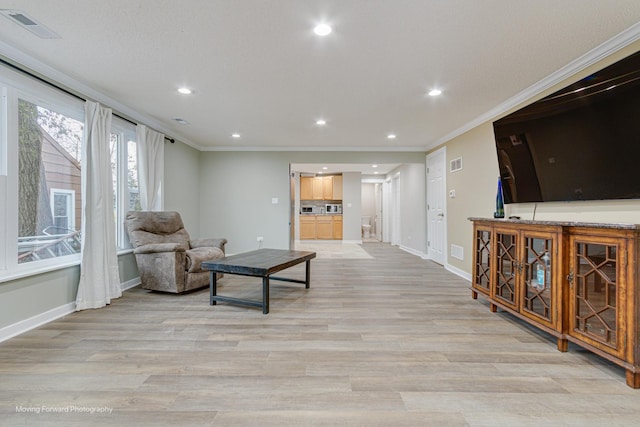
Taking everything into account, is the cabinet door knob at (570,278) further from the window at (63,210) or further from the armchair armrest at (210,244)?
the window at (63,210)

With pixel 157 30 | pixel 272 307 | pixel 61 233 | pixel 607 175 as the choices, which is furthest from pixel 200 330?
pixel 607 175

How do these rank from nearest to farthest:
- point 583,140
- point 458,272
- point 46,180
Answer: point 583,140 < point 46,180 < point 458,272

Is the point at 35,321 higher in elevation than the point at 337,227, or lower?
lower

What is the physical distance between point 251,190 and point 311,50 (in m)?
4.03

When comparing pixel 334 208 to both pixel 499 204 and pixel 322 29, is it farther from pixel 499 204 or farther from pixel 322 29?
pixel 322 29

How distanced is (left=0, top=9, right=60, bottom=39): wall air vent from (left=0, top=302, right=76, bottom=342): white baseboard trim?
2223mm

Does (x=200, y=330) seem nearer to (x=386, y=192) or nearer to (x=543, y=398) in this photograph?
(x=543, y=398)

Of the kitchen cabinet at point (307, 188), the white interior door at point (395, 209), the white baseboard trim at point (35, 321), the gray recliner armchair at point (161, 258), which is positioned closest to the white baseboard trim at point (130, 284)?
the gray recliner armchair at point (161, 258)

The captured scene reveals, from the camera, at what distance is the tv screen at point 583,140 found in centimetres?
193

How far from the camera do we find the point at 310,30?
2.04m

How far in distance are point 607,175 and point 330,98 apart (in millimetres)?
2503

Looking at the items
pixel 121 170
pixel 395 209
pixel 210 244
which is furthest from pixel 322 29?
pixel 395 209

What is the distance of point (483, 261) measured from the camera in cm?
309

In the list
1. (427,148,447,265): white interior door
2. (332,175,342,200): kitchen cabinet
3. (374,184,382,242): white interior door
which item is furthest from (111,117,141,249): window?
(374,184,382,242): white interior door
